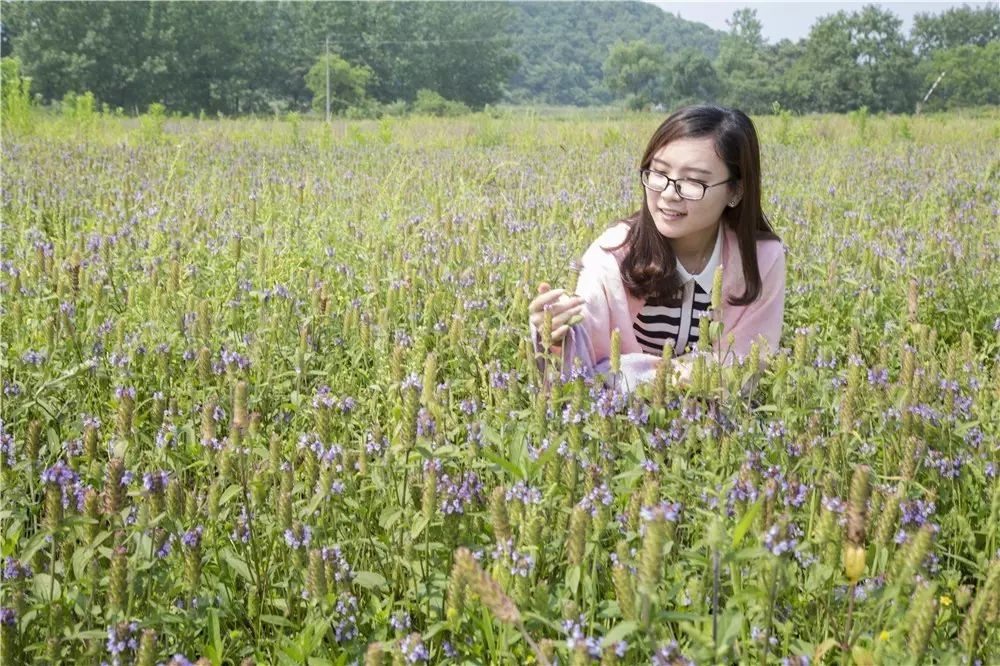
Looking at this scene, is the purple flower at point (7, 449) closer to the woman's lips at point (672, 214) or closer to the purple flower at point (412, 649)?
the purple flower at point (412, 649)

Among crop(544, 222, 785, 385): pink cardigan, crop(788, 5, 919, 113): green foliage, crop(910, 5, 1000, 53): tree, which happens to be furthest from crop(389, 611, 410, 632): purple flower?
crop(910, 5, 1000, 53): tree

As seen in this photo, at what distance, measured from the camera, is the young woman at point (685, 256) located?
2.53 m

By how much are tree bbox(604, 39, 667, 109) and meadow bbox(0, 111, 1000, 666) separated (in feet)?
226

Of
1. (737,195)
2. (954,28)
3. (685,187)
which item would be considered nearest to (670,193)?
(685,187)

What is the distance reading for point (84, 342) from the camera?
251cm

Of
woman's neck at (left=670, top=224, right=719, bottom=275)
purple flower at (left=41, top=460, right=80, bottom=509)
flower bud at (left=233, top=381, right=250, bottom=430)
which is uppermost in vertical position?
woman's neck at (left=670, top=224, right=719, bottom=275)

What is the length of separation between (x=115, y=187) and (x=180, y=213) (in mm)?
963

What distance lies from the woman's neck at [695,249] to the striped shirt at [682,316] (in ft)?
0.09

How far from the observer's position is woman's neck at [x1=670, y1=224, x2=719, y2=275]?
2.77 m

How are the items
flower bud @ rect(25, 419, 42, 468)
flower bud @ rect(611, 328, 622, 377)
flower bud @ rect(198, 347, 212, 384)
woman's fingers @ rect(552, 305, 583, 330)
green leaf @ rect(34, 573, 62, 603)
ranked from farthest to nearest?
woman's fingers @ rect(552, 305, 583, 330) < flower bud @ rect(198, 347, 212, 384) < flower bud @ rect(611, 328, 622, 377) < flower bud @ rect(25, 419, 42, 468) < green leaf @ rect(34, 573, 62, 603)

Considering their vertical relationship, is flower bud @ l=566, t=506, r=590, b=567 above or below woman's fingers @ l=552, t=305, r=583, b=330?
below

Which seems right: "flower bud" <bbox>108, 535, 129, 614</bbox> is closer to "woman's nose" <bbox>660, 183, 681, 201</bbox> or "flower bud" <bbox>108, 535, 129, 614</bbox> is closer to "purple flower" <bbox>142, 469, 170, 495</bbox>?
"purple flower" <bbox>142, 469, 170, 495</bbox>

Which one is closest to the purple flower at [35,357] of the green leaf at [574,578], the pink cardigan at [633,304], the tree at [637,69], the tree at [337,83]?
the pink cardigan at [633,304]

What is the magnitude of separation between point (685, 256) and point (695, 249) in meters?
0.04
